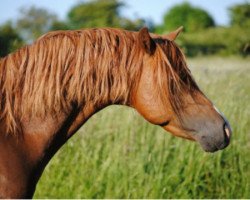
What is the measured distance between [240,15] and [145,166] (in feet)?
63.8

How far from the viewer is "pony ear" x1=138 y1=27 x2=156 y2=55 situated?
2.32 metres

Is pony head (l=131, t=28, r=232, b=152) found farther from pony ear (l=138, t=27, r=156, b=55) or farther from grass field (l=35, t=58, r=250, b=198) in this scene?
grass field (l=35, t=58, r=250, b=198)

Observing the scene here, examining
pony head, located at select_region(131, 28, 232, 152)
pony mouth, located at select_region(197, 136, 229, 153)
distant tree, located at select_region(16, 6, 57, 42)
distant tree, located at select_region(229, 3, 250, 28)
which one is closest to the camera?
pony head, located at select_region(131, 28, 232, 152)

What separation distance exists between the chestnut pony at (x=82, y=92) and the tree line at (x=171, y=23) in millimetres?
15473

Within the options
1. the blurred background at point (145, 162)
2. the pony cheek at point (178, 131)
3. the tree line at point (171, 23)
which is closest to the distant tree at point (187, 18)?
the tree line at point (171, 23)

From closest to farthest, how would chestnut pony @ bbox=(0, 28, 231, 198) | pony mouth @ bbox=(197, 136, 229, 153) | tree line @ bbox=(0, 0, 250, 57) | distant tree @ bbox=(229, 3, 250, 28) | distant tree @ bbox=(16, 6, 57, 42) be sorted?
chestnut pony @ bbox=(0, 28, 231, 198), pony mouth @ bbox=(197, 136, 229, 153), distant tree @ bbox=(229, 3, 250, 28), tree line @ bbox=(0, 0, 250, 57), distant tree @ bbox=(16, 6, 57, 42)

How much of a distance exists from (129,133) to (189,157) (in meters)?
0.77

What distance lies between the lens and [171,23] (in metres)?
58.9

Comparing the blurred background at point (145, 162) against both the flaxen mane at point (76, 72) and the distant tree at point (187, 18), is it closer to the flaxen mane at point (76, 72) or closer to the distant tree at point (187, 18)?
the flaxen mane at point (76, 72)

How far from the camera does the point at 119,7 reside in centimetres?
4900

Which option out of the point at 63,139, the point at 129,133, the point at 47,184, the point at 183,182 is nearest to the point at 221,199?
the point at 183,182

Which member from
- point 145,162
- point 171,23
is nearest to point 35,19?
point 171,23

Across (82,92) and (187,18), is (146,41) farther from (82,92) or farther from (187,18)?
(187,18)

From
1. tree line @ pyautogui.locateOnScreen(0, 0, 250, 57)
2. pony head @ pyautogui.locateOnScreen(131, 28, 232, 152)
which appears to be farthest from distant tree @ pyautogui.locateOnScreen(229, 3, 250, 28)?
pony head @ pyautogui.locateOnScreen(131, 28, 232, 152)
